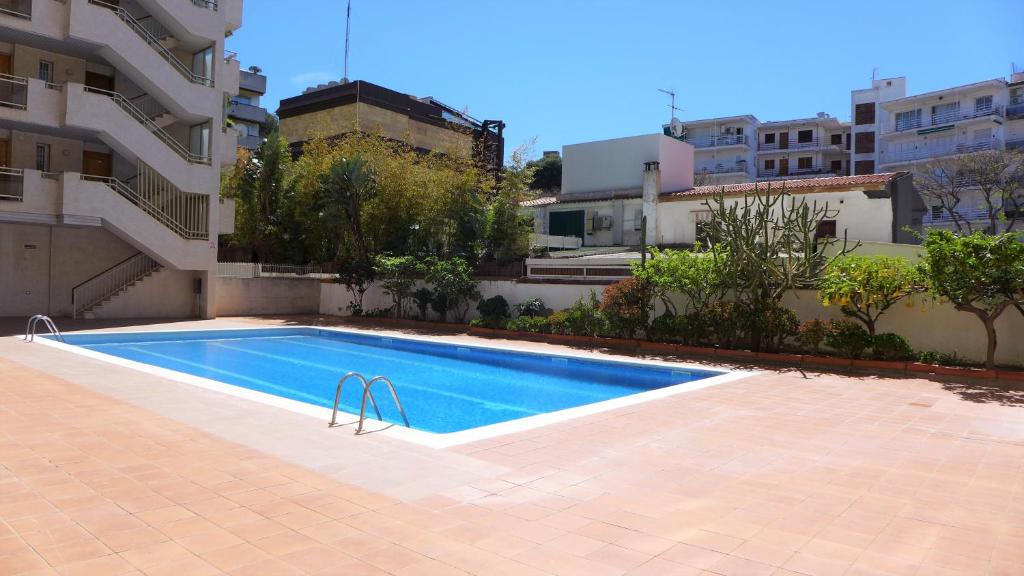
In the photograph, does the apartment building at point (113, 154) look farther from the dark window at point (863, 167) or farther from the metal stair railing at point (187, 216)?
the dark window at point (863, 167)

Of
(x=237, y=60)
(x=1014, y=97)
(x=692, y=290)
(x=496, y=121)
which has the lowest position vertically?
(x=692, y=290)

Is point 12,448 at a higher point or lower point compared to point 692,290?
lower

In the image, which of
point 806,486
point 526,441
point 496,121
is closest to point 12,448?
point 526,441

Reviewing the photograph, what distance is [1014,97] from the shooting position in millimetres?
47156

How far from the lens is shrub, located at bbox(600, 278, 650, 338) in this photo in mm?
16281

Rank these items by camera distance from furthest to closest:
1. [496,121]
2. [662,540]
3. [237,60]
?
[496,121] < [237,60] < [662,540]

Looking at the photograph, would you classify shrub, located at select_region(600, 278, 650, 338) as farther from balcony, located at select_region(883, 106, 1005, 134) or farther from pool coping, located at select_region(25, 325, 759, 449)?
balcony, located at select_region(883, 106, 1005, 134)

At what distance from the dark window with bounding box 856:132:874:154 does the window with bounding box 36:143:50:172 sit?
54.4m

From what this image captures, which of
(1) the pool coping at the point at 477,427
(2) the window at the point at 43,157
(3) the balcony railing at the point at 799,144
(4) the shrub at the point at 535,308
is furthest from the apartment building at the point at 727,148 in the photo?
(2) the window at the point at 43,157

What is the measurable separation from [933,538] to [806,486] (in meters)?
1.20

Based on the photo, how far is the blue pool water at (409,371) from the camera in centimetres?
1136

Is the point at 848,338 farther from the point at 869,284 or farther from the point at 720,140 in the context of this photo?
the point at 720,140

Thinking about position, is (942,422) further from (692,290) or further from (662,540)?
(692,290)

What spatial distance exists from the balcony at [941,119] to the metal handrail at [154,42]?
49.3 meters
